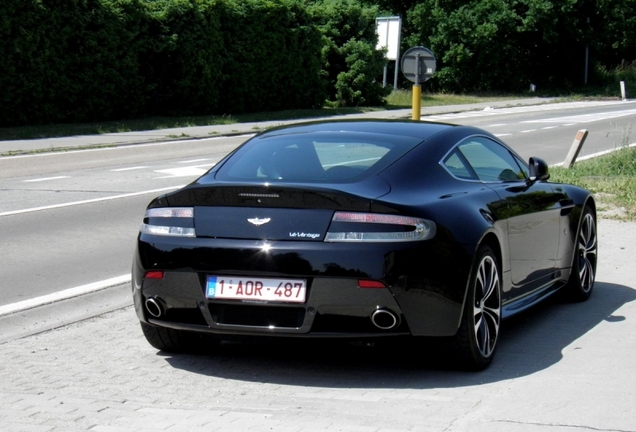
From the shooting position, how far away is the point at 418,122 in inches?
281

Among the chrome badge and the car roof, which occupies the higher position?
the car roof

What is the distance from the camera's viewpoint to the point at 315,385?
5660 mm

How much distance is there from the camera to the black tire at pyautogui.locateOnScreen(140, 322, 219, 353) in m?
6.19

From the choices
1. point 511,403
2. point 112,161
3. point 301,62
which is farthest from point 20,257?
point 301,62

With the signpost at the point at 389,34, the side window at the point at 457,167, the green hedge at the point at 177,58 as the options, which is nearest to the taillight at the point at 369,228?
the side window at the point at 457,167

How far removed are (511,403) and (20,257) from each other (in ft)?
19.7

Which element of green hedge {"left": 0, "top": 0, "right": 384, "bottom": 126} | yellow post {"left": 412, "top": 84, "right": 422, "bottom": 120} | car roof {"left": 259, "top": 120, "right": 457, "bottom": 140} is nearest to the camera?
car roof {"left": 259, "top": 120, "right": 457, "bottom": 140}

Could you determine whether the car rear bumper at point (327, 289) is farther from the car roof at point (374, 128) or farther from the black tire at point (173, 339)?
the car roof at point (374, 128)

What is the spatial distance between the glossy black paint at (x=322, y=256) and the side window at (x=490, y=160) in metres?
0.54

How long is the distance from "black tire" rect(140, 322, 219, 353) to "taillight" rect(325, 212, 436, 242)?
117 cm

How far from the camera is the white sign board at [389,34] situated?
44.2 m

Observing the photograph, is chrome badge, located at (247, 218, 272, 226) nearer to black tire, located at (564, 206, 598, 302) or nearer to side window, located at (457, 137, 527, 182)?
side window, located at (457, 137, 527, 182)

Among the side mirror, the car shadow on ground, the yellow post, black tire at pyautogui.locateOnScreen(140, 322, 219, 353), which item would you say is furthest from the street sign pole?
black tire at pyautogui.locateOnScreen(140, 322, 219, 353)

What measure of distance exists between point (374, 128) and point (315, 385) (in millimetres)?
1831
